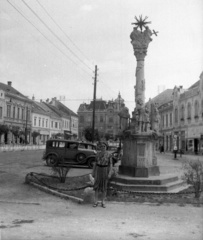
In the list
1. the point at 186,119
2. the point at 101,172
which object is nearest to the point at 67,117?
the point at 186,119

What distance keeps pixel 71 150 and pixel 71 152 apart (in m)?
0.13

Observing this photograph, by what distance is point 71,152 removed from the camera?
20.4 m

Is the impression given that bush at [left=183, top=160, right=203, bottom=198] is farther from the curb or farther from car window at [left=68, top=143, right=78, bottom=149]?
car window at [left=68, top=143, right=78, bottom=149]

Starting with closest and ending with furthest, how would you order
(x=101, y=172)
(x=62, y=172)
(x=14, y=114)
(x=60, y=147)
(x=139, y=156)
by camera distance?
1. (x=101, y=172)
2. (x=139, y=156)
3. (x=62, y=172)
4. (x=60, y=147)
5. (x=14, y=114)

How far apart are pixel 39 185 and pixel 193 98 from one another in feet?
113

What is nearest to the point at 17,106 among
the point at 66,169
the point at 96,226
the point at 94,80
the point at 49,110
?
the point at 49,110

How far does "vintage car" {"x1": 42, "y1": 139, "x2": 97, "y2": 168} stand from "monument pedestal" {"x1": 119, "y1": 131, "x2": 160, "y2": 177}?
8.36 meters

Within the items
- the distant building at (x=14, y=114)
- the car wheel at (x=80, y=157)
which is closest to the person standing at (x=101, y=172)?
the car wheel at (x=80, y=157)

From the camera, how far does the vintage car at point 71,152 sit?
20.2 m

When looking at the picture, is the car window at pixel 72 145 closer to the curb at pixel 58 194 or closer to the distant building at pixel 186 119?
the curb at pixel 58 194

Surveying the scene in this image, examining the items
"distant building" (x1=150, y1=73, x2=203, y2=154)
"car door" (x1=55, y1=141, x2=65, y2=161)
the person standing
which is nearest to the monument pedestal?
the person standing

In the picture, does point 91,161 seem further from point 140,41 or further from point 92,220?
point 92,220

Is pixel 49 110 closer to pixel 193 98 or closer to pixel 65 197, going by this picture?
pixel 193 98

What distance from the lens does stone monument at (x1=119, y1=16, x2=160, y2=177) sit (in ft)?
38.1
